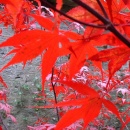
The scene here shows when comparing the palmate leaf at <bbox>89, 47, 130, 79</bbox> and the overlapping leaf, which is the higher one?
the palmate leaf at <bbox>89, 47, 130, 79</bbox>

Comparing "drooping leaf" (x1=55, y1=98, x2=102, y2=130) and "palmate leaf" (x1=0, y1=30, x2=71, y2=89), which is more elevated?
"palmate leaf" (x1=0, y1=30, x2=71, y2=89)

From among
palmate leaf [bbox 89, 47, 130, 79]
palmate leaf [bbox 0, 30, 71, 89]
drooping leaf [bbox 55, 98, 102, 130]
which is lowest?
drooping leaf [bbox 55, 98, 102, 130]

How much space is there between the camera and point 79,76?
1409mm

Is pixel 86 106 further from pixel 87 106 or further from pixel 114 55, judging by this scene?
pixel 114 55

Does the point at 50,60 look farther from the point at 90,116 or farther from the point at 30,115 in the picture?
the point at 30,115

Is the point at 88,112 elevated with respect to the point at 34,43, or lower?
lower

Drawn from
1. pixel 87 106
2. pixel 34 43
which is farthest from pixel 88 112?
pixel 34 43

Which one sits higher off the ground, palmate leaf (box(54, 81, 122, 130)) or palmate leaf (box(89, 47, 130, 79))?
palmate leaf (box(89, 47, 130, 79))

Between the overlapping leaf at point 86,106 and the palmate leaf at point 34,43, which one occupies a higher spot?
the palmate leaf at point 34,43

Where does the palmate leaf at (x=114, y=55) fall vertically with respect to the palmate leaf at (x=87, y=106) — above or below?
above

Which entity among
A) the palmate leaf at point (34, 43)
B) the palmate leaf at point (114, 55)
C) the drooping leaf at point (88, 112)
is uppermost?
the palmate leaf at point (34, 43)

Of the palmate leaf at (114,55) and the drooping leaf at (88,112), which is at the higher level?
the palmate leaf at (114,55)

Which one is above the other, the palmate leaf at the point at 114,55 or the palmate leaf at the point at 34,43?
the palmate leaf at the point at 34,43

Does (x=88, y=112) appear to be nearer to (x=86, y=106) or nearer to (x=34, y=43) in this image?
(x=86, y=106)
